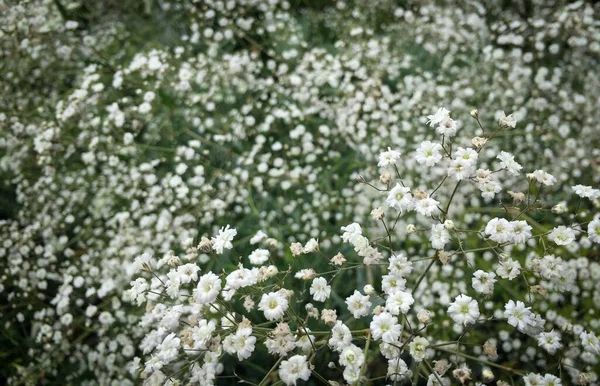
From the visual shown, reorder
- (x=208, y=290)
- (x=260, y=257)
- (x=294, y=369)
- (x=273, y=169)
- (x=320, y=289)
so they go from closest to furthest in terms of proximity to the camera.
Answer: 1. (x=294, y=369)
2. (x=208, y=290)
3. (x=320, y=289)
4. (x=260, y=257)
5. (x=273, y=169)

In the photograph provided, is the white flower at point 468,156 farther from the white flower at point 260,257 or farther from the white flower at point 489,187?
the white flower at point 260,257

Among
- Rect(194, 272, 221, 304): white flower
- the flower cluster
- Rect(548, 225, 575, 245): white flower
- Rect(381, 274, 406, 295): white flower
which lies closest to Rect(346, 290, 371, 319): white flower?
Rect(381, 274, 406, 295): white flower

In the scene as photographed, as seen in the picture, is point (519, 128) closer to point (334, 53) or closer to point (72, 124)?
point (334, 53)

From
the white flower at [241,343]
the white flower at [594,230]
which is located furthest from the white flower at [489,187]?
the white flower at [241,343]

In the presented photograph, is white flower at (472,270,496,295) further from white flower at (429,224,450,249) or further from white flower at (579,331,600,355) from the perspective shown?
white flower at (579,331,600,355)

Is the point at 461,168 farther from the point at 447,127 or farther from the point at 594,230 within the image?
the point at 594,230

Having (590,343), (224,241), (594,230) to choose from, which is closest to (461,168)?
(594,230)

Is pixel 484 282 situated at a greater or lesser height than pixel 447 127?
lesser
